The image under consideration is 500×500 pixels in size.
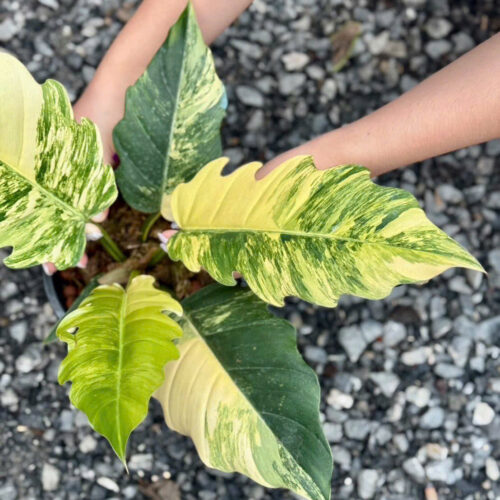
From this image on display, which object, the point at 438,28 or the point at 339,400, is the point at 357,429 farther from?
the point at 438,28

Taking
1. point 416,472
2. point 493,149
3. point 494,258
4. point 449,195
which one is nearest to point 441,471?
point 416,472

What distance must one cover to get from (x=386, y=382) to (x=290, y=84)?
669mm

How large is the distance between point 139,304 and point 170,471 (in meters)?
0.54

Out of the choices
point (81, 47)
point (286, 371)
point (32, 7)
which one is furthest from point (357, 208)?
point (32, 7)

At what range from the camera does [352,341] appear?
135 centimetres

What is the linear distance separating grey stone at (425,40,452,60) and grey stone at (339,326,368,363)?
637 millimetres

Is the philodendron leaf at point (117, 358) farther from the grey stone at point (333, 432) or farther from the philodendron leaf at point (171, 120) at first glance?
the grey stone at point (333, 432)

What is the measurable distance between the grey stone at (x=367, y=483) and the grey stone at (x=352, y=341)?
223mm

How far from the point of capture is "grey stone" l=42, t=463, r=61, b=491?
1.27 metres

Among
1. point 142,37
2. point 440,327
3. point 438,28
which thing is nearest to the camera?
point 142,37

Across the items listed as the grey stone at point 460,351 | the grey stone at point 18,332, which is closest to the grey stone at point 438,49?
the grey stone at point 460,351

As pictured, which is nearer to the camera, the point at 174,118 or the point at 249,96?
the point at 174,118

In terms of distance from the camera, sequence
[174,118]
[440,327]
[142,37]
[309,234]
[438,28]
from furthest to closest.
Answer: [438,28] → [440,327] → [142,37] → [174,118] → [309,234]

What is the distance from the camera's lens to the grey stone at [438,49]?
1.46 m
